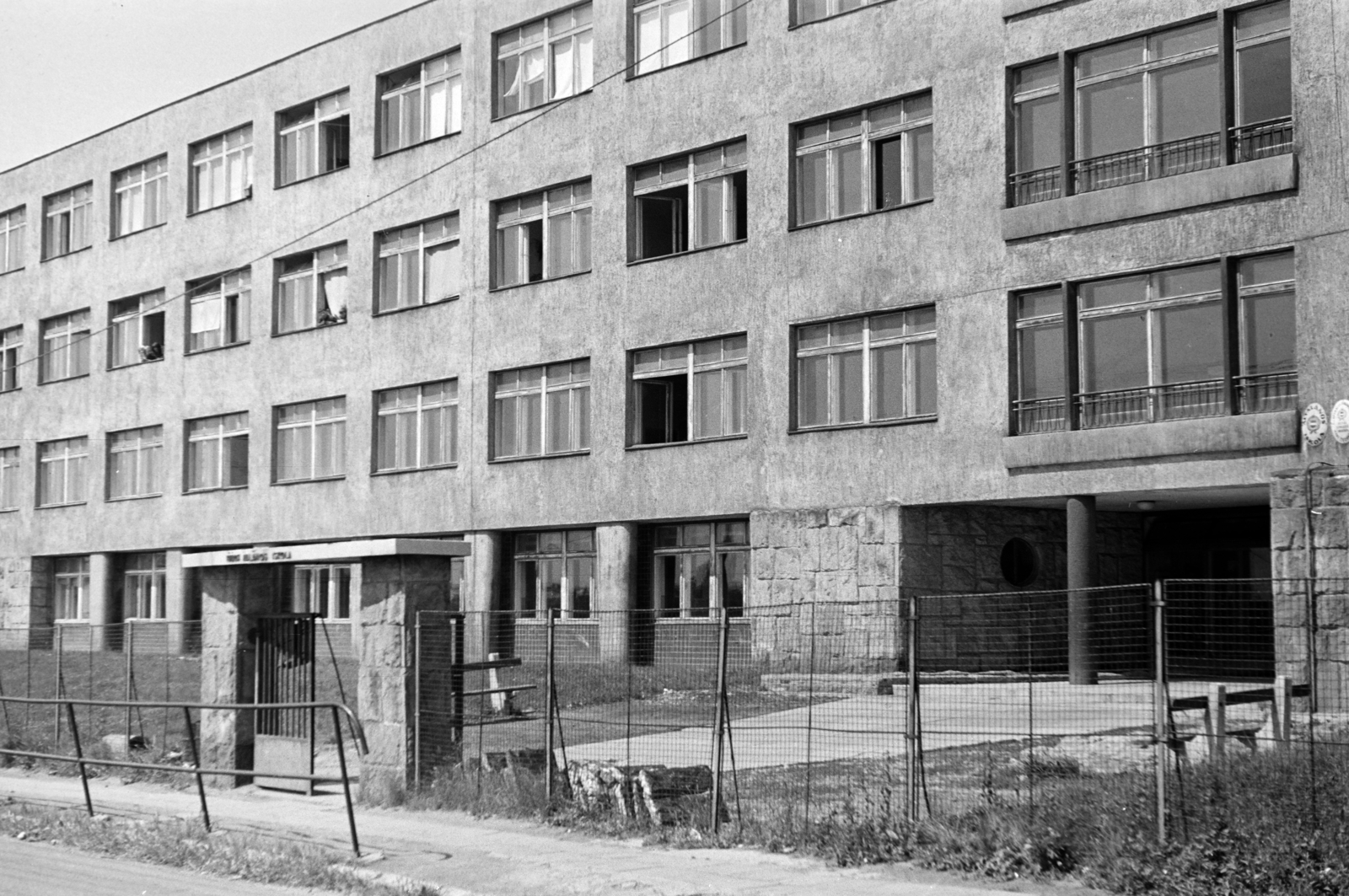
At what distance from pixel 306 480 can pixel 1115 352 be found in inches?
771

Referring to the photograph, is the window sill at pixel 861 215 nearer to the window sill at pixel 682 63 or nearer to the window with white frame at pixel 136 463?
the window sill at pixel 682 63

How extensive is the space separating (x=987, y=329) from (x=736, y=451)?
17.7 feet

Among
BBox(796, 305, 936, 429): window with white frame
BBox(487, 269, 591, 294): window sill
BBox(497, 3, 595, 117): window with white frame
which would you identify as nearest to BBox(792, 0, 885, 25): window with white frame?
BBox(497, 3, 595, 117): window with white frame

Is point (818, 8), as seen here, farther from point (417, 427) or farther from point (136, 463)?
point (136, 463)

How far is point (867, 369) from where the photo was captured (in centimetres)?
2786

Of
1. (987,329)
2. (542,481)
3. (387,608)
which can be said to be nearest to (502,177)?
(542,481)

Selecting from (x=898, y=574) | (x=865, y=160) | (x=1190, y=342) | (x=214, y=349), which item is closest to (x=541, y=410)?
(x=865, y=160)

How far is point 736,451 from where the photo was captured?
29.6 metres

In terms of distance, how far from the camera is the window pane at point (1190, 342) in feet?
77.8

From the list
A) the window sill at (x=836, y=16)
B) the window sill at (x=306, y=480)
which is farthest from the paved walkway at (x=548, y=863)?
the window sill at (x=306, y=480)

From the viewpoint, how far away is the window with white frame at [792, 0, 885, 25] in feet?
93.7

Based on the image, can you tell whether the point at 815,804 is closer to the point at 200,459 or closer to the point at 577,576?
the point at 577,576

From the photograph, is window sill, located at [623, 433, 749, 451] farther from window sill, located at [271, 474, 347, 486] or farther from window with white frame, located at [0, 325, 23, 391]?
window with white frame, located at [0, 325, 23, 391]

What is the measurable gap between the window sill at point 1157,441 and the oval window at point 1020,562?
10.4 feet
